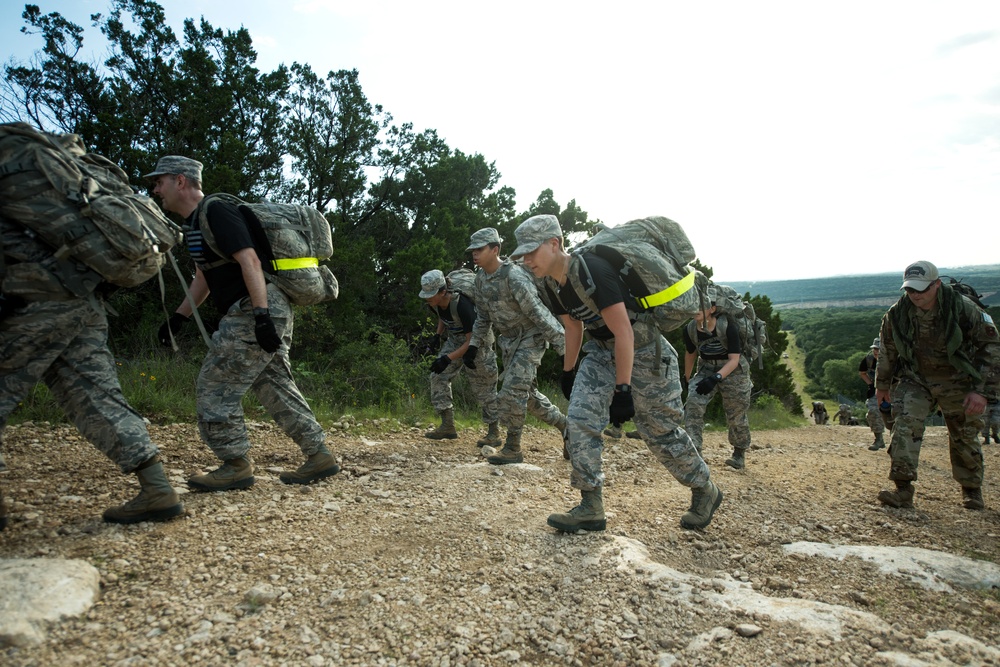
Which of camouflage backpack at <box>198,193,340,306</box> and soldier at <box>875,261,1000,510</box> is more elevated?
camouflage backpack at <box>198,193,340,306</box>

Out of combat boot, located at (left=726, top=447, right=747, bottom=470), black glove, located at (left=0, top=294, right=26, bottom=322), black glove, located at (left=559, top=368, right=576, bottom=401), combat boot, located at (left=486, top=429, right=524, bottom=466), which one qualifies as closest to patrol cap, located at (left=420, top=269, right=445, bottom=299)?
combat boot, located at (left=486, top=429, right=524, bottom=466)

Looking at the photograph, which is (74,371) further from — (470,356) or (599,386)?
(470,356)

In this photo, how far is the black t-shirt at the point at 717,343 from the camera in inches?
250

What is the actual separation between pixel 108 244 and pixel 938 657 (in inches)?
160

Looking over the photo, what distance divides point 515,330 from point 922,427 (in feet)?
11.4

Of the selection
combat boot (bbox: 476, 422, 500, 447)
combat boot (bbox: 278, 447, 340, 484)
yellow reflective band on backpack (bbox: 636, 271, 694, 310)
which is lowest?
combat boot (bbox: 476, 422, 500, 447)

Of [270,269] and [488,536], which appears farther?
[270,269]

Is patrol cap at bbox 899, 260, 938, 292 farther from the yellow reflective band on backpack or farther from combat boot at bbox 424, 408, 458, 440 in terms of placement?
combat boot at bbox 424, 408, 458, 440

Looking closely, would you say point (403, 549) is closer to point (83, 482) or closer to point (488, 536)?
point (488, 536)

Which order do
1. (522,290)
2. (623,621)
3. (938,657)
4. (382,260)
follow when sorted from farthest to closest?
(382,260) → (522,290) → (623,621) → (938,657)

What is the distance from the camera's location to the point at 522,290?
18.0ft

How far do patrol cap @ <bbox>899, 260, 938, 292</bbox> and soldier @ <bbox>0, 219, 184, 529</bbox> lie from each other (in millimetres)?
5236

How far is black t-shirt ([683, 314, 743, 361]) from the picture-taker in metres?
6.35

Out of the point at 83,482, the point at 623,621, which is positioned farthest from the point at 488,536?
the point at 83,482
